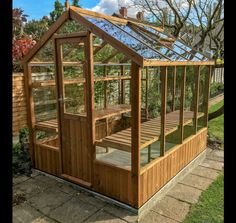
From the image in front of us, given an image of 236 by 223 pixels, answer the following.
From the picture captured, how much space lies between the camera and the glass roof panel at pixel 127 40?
3.13 metres

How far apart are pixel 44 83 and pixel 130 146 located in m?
1.94

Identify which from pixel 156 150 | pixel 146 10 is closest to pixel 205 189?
pixel 156 150

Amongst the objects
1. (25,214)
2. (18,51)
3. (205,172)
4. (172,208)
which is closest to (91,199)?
(25,214)

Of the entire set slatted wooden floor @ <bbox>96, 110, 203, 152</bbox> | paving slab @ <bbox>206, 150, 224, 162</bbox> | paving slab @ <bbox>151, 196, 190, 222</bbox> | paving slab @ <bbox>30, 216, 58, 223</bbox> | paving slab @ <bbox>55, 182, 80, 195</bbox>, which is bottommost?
paving slab @ <bbox>30, 216, 58, 223</bbox>

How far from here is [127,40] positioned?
330 cm

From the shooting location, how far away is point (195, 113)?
4.82 m

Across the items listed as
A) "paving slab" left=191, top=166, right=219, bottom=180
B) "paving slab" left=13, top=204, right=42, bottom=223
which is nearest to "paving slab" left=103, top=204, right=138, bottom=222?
"paving slab" left=13, top=204, right=42, bottom=223

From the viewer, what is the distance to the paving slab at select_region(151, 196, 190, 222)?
10.8 feet

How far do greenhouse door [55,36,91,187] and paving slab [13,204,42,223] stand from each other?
777mm

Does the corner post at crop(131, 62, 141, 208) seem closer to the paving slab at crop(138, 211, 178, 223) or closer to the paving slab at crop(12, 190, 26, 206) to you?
the paving slab at crop(138, 211, 178, 223)

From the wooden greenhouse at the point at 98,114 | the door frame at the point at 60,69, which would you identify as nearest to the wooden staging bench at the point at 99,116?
the wooden greenhouse at the point at 98,114

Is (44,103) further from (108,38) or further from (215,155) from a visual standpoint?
(215,155)

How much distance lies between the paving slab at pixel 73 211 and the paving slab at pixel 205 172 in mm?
2208
